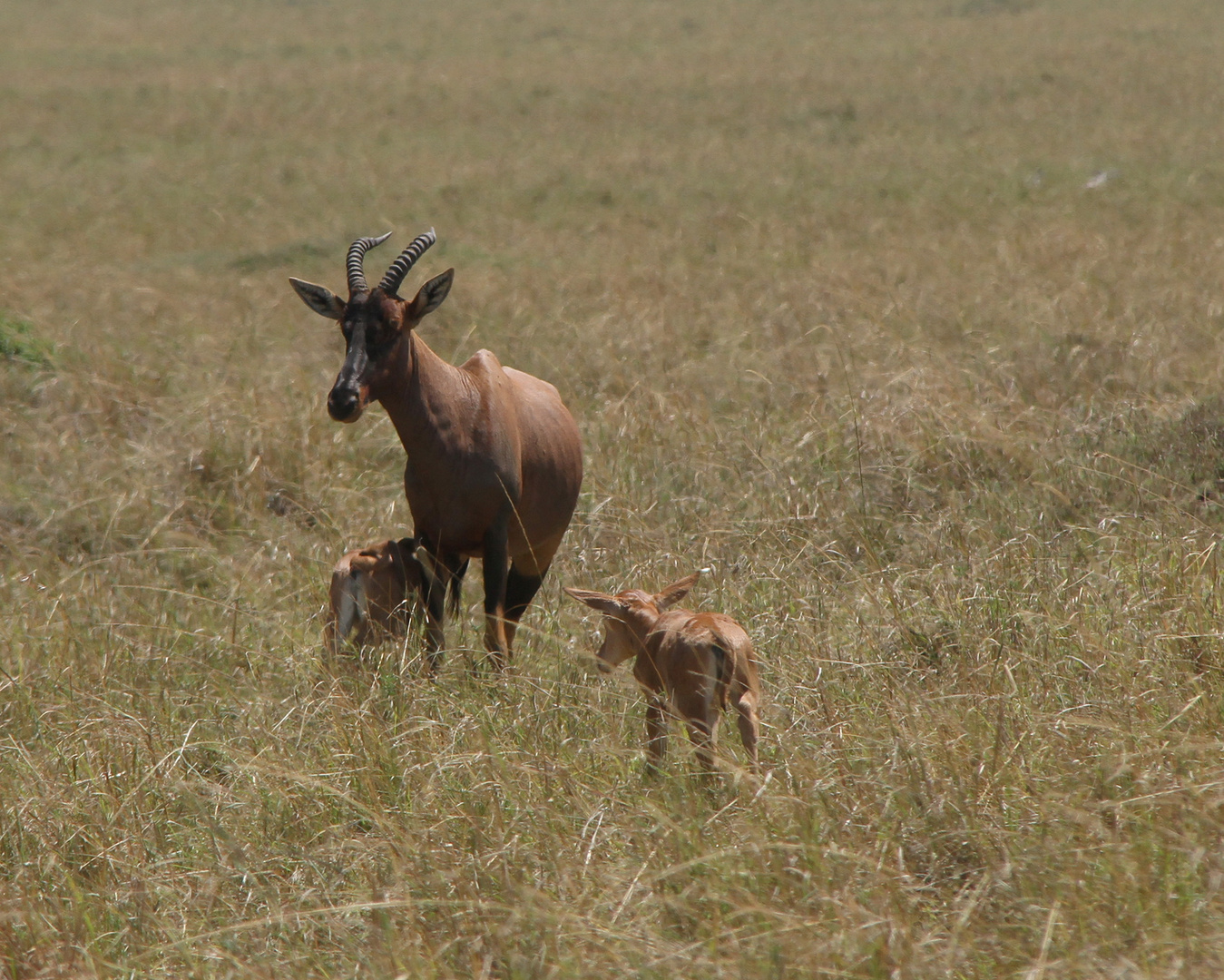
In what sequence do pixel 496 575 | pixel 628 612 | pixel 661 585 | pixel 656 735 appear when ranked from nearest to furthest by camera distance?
pixel 656 735
pixel 628 612
pixel 496 575
pixel 661 585

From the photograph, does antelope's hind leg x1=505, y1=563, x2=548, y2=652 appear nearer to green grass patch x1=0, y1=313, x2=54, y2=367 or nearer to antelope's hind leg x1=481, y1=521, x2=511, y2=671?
antelope's hind leg x1=481, y1=521, x2=511, y2=671

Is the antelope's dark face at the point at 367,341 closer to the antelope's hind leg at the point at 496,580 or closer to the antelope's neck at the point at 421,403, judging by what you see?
the antelope's neck at the point at 421,403

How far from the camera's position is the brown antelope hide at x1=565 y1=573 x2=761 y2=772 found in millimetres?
3844

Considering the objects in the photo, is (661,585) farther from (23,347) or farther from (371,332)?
(23,347)

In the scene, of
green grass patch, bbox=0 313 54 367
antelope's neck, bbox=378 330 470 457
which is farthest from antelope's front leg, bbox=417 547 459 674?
green grass patch, bbox=0 313 54 367

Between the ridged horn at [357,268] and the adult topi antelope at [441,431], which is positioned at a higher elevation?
the ridged horn at [357,268]

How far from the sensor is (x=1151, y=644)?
4387 mm

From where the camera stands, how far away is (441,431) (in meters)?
5.04

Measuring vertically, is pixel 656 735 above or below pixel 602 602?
below

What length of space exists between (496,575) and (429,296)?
105 centimetres

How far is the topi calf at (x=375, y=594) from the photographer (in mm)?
5055

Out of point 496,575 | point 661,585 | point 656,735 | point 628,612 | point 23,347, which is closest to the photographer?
point 656,735

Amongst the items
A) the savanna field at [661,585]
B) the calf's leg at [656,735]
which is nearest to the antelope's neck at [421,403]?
the savanna field at [661,585]

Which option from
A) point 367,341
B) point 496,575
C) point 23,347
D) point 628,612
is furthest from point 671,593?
point 23,347
